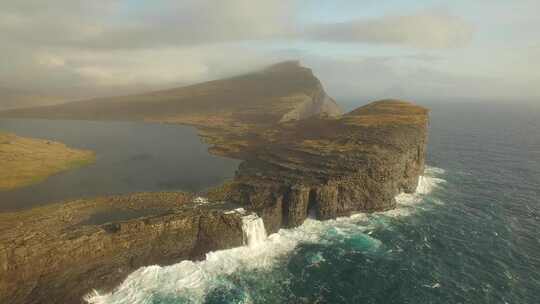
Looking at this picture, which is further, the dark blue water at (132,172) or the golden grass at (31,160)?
the golden grass at (31,160)

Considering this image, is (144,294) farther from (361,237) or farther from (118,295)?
(361,237)

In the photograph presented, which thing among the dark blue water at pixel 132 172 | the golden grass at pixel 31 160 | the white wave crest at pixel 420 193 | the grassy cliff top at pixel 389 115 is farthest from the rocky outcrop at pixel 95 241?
the grassy cliff top at pixel 389 115

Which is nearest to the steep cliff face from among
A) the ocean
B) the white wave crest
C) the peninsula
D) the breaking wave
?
the peninsula

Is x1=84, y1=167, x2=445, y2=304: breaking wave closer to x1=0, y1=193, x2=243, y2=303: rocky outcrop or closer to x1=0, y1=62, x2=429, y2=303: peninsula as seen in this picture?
x1=0, y1=62, x2=429, y2=303: peninsula

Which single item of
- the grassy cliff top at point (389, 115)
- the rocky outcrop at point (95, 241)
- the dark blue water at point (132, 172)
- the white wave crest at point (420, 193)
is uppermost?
the grassy cliff top at point (389, 115)

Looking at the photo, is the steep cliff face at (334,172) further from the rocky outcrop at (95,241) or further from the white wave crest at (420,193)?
the rocky outcrop at (95,241)

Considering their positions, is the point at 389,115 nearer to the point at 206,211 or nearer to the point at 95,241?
the point at 206,211
